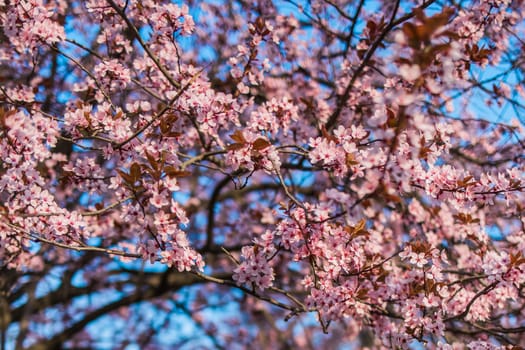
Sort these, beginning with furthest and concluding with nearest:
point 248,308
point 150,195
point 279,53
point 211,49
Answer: point 248,308
point 211,49
point 279,53
point 150,195

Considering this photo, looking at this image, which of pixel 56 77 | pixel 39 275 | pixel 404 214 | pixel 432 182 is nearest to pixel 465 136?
pixel 404 214

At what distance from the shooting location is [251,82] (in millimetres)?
3422

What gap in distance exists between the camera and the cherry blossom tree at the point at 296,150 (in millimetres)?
2512

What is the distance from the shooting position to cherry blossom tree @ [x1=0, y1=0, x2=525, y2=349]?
8.24 feet

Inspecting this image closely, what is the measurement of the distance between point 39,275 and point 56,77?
194cm

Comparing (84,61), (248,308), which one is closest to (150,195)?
(84,61)

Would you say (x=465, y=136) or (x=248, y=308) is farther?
(x=248, y=308)

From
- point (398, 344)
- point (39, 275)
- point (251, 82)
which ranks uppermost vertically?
point (251, 82)

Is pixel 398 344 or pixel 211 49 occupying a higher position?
pixel 211 49

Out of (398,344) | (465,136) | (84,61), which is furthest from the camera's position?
(465,136)

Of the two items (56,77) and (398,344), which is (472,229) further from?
(56,77)

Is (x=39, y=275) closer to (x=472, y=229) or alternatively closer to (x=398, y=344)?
(x=398, y=344)

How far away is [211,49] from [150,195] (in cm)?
315

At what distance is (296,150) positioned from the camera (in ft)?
11.5
